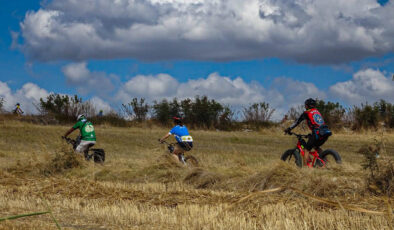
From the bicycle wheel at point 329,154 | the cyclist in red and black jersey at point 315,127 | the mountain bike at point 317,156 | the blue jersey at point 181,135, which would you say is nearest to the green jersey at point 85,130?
the blue jersey at point 181,135

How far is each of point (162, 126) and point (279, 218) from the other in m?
34.7

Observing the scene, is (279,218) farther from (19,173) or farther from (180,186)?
(19,173)

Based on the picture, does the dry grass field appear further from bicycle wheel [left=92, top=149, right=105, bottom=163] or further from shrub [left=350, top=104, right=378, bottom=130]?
shrub [left=350, top=104, right=378, bottom=130]

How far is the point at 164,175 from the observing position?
41.9ft

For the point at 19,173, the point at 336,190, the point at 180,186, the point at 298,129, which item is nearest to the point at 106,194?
the point at 180,186

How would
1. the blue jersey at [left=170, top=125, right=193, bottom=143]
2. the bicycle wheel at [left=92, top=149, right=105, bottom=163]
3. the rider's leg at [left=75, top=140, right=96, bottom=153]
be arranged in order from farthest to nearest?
the rider's leg at [left=75, top=140, right=96, bottom=153] < the bicycle wheel at [left=92, top=149, right=105, bottom=163] < the blue jersey at [left=170, top=125, right=193, bottom=143]

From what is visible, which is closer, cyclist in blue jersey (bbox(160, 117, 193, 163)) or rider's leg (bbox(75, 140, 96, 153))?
cyclist in blue jersey (bbox(160, 117, 193, 163))

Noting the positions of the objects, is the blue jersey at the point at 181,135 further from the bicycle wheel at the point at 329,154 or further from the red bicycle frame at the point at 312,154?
the bicycle wheel at the point at 329,154

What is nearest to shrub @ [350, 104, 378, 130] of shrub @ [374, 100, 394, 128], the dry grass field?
shrub @ [374, 100, 394, 128]

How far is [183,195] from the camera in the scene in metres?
8.89

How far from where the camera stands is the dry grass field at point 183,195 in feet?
19.1

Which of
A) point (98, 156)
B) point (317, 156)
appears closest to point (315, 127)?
point (317, 156)

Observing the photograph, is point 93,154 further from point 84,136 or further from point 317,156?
point 317,156

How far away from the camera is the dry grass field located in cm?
583
